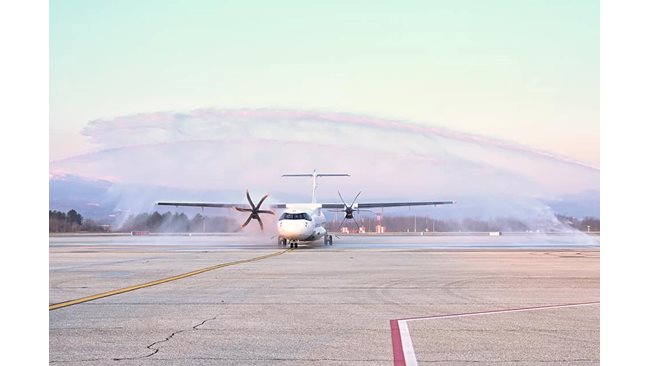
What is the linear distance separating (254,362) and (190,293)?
8362mm

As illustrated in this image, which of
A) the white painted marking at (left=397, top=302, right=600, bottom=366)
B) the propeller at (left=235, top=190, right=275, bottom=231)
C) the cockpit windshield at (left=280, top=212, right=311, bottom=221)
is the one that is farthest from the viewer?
the propeller at (left=235, top=190, right=275, bottom=231)

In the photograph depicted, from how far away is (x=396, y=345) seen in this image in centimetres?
969

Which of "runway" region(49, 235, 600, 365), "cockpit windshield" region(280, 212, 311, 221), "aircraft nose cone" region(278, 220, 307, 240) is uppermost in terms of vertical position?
"cockpit windshield" region(280, 212, 311, 221)

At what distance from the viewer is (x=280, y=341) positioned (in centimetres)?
1001

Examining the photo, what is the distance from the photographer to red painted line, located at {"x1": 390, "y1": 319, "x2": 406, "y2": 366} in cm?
857

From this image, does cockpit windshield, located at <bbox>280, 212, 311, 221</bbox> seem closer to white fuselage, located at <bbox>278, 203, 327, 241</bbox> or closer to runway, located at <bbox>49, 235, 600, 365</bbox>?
white fuselage, located at <bbox>278, 203, 327, 241</bbox>

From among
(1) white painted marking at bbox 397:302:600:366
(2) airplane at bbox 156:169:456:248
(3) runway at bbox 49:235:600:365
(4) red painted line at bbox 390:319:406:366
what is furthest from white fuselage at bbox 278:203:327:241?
(4) red painted line at bbox 390:319:406:366

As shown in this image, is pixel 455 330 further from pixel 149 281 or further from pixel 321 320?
pixel 149 281

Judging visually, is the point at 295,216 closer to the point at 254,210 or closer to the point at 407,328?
the point at 254,210

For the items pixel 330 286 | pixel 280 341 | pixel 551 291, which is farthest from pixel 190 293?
pixel 551 291

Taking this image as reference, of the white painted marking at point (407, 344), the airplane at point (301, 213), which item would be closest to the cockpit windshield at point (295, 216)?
the airplane at point (301, 213)

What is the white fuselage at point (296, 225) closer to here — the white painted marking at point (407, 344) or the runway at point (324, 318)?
the runway at point (324, 318)

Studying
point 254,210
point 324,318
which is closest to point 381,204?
point 254,210
